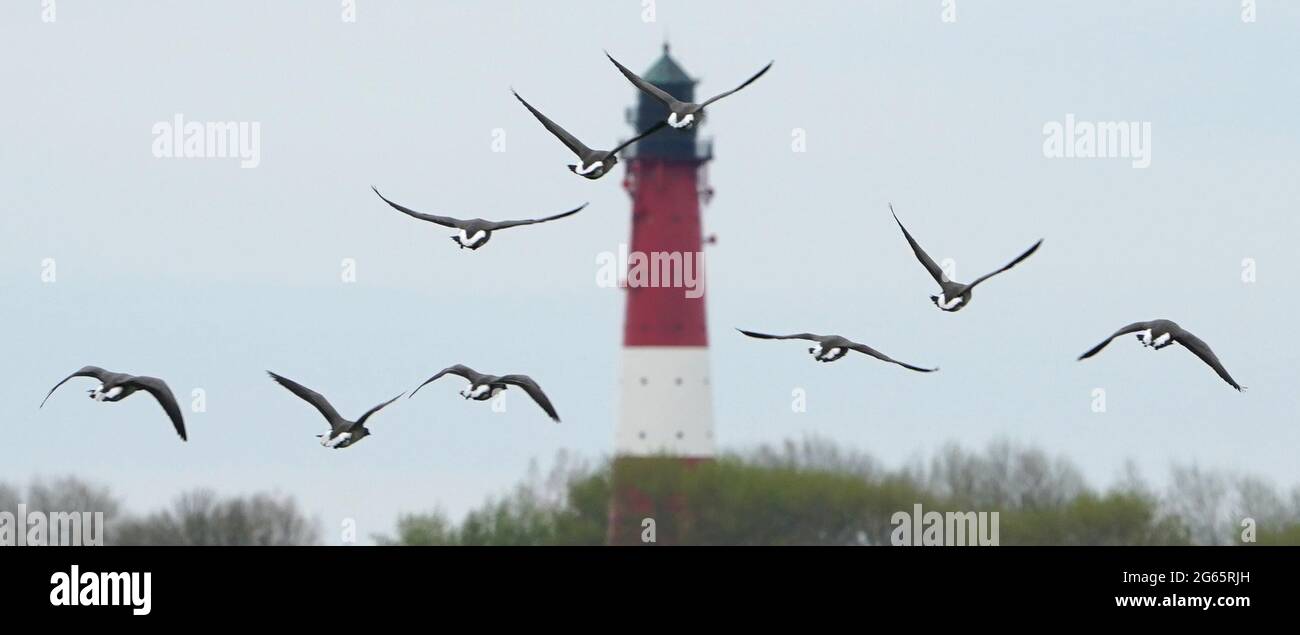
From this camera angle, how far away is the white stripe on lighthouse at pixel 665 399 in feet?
308

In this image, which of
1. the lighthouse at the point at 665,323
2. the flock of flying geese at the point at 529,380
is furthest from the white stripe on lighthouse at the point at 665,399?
the flock of flying geese at the point at 529,380

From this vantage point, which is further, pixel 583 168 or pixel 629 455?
pixel 629 455

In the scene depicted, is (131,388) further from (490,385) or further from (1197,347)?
(1197,347)

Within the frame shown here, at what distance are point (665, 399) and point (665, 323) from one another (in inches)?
76.0

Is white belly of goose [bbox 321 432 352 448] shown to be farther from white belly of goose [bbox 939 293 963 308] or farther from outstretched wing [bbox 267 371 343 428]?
white belly of goose [bbox 939 293 963 308]

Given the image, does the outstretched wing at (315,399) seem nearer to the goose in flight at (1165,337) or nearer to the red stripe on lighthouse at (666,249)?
the goose in flight at (1165,337)

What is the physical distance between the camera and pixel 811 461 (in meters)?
93.8

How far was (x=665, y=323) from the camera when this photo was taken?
93875 millimetres

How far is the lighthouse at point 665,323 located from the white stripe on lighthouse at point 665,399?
0.03 metres

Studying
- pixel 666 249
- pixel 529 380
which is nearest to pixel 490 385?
pixel 529 380

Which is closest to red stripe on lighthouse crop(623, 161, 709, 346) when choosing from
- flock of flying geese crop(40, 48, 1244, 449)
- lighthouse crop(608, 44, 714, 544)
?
lighthouse crop(608, 44, 714, 544)
